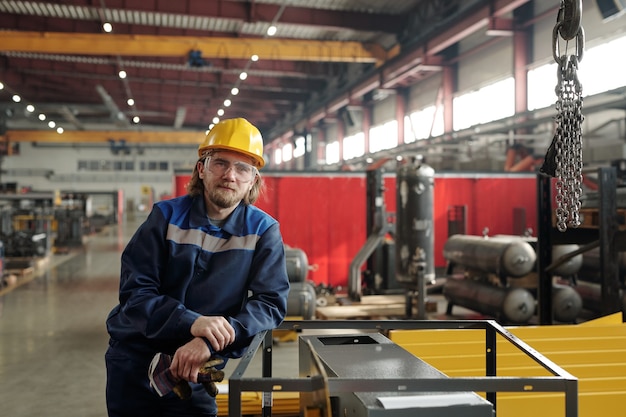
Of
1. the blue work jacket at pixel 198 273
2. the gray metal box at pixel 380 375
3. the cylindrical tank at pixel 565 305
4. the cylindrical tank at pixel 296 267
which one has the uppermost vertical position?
the blue work jacket at pixel 198 273

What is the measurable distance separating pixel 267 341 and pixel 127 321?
1.94 feet

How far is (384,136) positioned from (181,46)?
7.96 meters

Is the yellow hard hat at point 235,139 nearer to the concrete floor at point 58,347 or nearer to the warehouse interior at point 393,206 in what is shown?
the warehouse interior at point 393,206

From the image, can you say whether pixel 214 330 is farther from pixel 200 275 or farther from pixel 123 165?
pixel 123 165

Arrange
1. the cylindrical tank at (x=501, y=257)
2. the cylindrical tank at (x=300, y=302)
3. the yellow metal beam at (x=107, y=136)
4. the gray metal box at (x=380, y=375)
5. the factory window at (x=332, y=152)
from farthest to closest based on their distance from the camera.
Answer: the yellow metal beam at (x=107, y=136) → the factory window at (x=332, y=152) → the cylindrical tank at (x=501, y=257) → the cylindrical tank at (x=300, y=302) → the gray metal box at (x=380, y=375)

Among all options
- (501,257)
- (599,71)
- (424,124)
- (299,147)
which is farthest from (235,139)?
(299,147)

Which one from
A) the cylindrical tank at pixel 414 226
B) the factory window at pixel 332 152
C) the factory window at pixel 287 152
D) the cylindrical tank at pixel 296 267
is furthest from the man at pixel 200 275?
the factory window at pixel 287 152

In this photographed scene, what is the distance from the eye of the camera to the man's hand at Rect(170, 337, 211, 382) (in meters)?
2.05

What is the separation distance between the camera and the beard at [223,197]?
2.35m

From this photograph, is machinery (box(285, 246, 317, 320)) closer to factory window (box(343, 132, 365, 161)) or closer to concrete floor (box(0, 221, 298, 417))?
concrete floor (box(0, 221, 298, 417))

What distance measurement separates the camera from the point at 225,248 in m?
2.34

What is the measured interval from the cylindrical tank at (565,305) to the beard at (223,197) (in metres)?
5.83

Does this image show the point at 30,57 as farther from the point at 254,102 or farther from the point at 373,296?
the point at 373,296

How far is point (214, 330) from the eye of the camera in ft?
6.81
